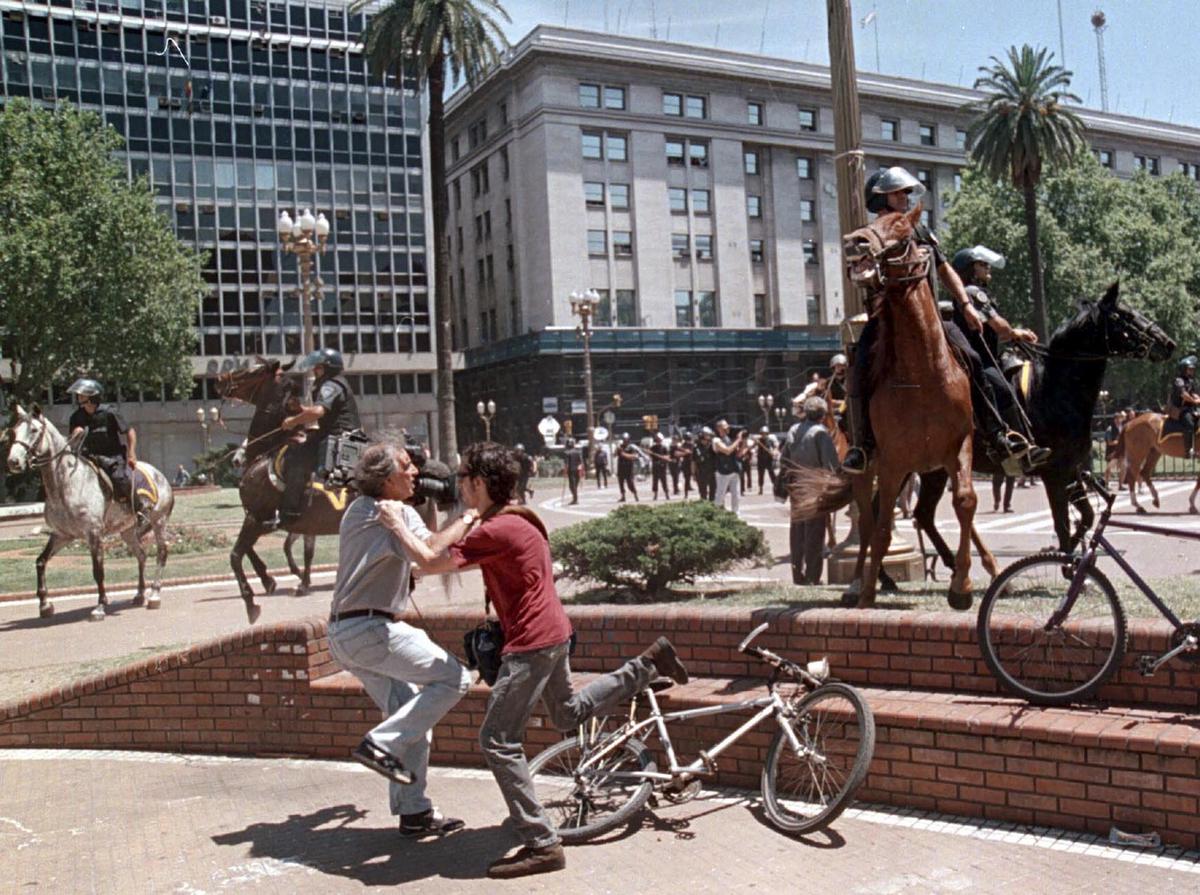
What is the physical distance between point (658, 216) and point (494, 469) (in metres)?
65.1

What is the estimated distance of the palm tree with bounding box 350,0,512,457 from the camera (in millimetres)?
31438

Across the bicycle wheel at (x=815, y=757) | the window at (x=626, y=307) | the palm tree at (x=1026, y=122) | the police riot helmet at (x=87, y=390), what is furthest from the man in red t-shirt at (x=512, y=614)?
the window at (x=626, y=307)

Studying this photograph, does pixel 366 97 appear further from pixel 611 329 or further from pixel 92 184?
pixel 92 184

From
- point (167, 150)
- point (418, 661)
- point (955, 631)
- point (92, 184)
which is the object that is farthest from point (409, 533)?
point (167, 150)

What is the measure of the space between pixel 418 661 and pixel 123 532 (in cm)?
1159

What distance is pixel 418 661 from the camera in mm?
5855

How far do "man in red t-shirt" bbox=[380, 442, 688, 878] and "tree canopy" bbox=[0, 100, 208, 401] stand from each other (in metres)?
46.1

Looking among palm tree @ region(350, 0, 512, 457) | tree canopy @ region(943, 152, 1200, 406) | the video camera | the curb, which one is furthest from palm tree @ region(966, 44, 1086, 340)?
the video camera

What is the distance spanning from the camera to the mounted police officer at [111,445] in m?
15.3

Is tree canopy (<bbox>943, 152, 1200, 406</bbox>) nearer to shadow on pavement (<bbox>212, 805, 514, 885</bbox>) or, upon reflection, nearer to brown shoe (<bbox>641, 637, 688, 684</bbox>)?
brown shoe (<bbox>641, 637, 688, 684</bbox>)

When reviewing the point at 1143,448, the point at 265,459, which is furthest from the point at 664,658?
the point at 1143,448

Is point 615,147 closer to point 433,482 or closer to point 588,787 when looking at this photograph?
point 433,482

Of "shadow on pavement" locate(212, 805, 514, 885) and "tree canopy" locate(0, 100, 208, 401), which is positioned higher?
"tree canopy" locate(0, 100, 208, 401)

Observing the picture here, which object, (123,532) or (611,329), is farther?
(611,329)
